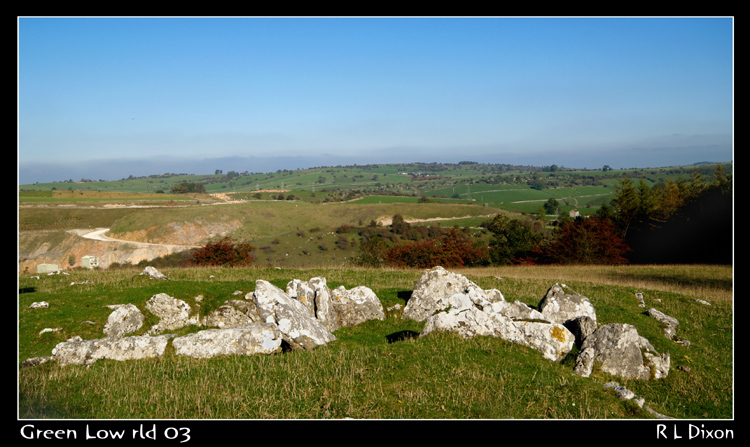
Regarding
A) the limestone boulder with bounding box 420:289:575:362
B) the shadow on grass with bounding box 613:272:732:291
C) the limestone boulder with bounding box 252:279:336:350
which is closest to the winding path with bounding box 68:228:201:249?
the shadow on grass with bounding box 613:272:732:291

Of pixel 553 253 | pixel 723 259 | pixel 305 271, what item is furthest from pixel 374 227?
pixel 305 271

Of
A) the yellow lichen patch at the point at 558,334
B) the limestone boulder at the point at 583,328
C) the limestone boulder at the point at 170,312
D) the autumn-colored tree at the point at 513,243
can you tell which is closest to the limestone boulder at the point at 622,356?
the yellow lichen patch at the point at 558,334

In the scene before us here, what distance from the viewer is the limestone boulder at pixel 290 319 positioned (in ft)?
47.1

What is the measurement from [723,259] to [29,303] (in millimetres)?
62363

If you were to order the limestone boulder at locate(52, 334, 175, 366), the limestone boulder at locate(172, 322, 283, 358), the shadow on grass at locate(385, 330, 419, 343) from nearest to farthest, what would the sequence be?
the limestone boulder at locate(52, 334, 175, 366) → the limestone boulder at locate(172, 322, 283, 358) → the shadow on grass at locate(385, 330, 419, 343)

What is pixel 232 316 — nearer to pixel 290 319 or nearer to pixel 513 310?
pixel 290 319

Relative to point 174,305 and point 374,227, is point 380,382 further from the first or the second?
point 374,227

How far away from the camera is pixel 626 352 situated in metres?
14.0

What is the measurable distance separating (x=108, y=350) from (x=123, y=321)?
340 cm

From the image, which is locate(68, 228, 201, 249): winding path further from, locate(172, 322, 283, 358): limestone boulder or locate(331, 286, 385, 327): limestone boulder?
locate(172, 322, 283, 358): limestone boulder

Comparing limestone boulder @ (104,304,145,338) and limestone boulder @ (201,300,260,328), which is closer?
limestone boulder @ (104,304,145,338)

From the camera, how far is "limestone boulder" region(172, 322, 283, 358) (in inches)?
518

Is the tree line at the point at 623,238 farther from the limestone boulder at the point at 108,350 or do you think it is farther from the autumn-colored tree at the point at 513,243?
the limestone boulder at the point at 108,350

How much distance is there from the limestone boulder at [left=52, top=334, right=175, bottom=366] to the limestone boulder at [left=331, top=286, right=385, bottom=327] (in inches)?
285
